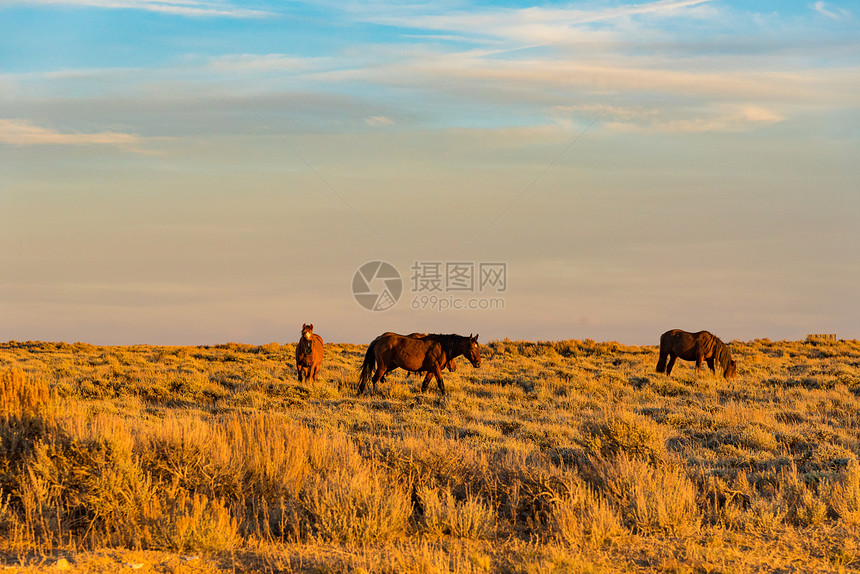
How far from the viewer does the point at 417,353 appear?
71.4ft

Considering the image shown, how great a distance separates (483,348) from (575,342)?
6.22m

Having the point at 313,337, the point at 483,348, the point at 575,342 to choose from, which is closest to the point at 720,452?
the point at 313,337

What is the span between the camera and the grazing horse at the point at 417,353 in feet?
71.3

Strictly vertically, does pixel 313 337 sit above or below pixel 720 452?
above

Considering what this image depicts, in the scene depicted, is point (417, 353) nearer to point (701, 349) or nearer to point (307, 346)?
point (307, 346)

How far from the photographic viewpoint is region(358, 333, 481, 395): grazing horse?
21.7 m

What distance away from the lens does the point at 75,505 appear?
26.3ft

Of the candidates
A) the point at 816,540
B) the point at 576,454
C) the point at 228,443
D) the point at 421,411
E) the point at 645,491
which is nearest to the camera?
the point at 816,540

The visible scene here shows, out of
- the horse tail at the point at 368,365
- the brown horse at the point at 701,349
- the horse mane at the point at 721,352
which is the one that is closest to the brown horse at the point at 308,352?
the horse tail at the point at 368,365

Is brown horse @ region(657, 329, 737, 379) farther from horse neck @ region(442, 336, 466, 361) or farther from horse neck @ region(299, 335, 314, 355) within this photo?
horse neck @ region(299, 335, 314, 355)

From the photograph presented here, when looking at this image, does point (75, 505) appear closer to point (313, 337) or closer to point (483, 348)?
point (313, 337)

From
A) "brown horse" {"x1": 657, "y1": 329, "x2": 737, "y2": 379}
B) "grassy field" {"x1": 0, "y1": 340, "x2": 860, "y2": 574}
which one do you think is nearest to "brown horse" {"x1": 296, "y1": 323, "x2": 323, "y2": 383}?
"grassy field" {"x1": 0, "y1": 340, "x2": 860, "y2": 574}

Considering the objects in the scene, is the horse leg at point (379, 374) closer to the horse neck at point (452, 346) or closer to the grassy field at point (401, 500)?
the horse neck at point (452, 346)

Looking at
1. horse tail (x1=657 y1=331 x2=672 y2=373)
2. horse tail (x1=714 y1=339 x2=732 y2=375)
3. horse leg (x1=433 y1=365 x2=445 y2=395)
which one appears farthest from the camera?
horse tail (x1=657 y1=331 x2=672 y2=373)
